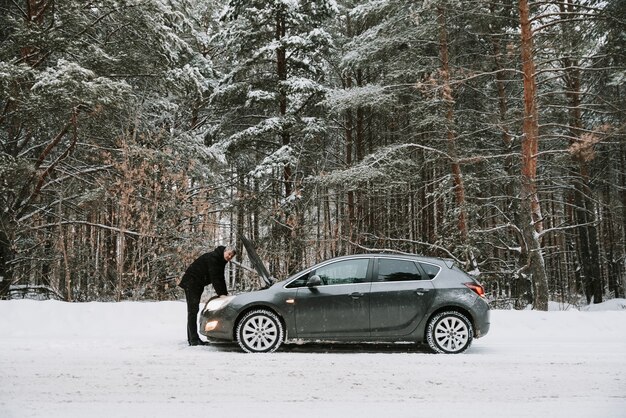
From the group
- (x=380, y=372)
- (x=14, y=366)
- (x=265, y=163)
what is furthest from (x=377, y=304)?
(x=265, y=163)

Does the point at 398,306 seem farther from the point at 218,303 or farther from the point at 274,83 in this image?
the point at 274,83

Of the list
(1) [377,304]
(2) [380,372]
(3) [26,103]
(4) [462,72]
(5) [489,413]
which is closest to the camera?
(5) [489,413]

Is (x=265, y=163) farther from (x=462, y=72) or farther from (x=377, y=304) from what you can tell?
(x=377, y=304)

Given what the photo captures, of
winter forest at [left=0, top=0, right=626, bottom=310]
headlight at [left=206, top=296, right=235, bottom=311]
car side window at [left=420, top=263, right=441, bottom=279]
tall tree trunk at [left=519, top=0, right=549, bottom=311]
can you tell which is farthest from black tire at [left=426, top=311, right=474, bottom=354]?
tall tree trunk at [left=519, top=0, right=549, bottom=311]

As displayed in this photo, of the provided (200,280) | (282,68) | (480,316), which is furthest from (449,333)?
(282,68)

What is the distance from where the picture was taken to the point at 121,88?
12367 millimetres

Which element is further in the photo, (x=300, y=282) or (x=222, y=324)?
(x=300, y=282)

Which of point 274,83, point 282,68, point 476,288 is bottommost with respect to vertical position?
point 476,288

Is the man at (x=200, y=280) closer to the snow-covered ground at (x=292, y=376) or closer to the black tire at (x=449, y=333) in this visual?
the snow-covered ground at (x=292, y=376)

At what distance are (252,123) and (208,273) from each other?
1282 centimetres

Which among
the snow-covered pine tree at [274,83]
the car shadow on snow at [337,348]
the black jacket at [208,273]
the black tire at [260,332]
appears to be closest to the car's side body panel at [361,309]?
the black tire at [260,332]

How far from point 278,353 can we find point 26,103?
889cm

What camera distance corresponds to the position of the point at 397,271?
8430mm

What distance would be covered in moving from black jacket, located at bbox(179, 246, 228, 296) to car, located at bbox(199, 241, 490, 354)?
70cm
